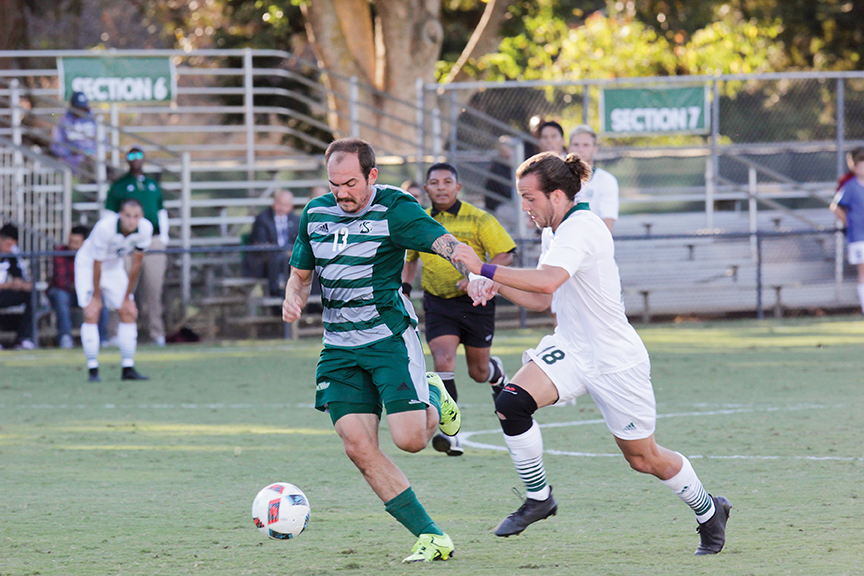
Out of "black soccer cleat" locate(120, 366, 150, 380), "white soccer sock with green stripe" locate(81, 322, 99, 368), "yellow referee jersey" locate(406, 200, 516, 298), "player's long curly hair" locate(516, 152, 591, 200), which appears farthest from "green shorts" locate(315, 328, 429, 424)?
"black soccer cleat" locate(120, 366, 150, 380)

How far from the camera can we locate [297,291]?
19.3 feet

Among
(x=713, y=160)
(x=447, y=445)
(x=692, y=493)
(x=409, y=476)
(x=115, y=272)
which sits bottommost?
(x=409, y=476)

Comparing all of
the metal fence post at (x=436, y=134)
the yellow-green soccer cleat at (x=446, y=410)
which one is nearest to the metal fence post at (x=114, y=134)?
the metal fence post at (x=436, y=134)

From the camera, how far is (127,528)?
6.46m

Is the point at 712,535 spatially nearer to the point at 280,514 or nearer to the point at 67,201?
the point at 280,514

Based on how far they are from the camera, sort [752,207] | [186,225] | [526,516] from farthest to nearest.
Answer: [752,207]
[186,225]
[526,516]

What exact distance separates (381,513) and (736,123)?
21491 millimetres

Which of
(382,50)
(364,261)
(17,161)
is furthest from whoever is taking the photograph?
(382,50)

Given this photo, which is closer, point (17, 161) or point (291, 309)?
point (291, 309)

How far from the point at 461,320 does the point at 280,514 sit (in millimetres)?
3626

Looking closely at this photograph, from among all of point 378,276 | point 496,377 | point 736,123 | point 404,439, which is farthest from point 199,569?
point 736,123

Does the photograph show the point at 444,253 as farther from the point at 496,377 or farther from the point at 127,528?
the point at 496,377

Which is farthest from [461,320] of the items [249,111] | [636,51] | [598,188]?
[636,51]

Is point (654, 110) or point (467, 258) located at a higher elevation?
point (654, 110)
